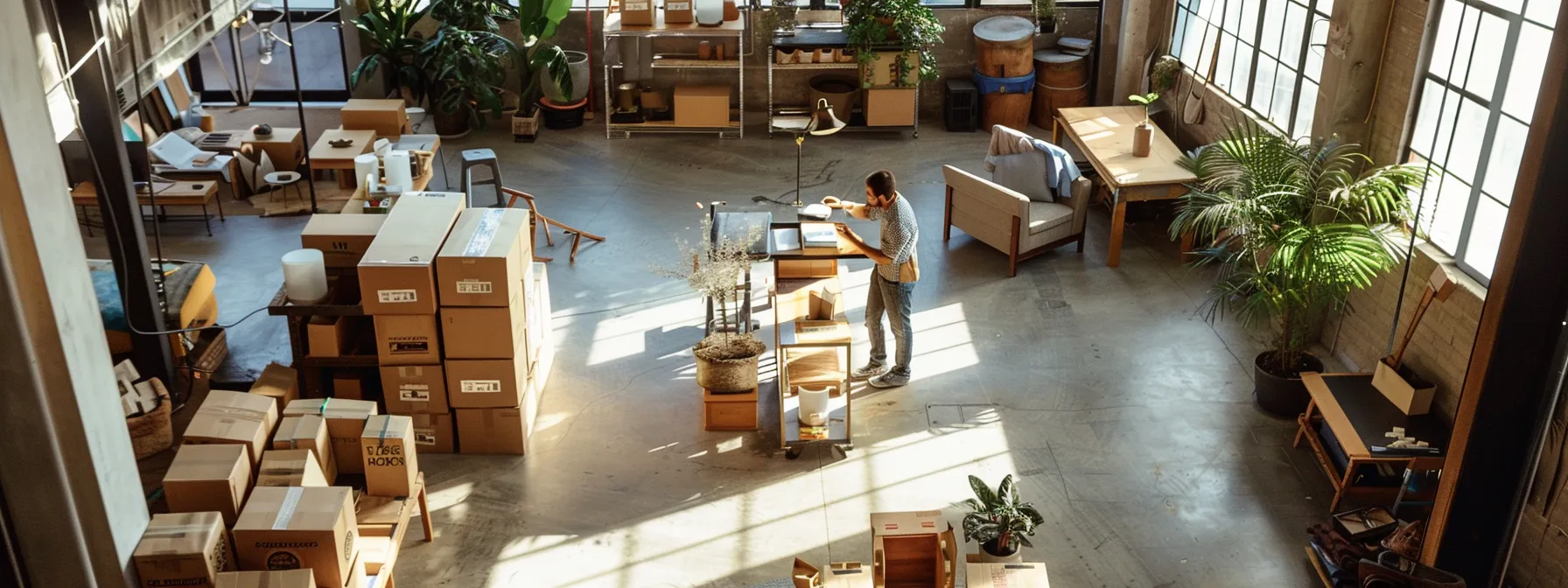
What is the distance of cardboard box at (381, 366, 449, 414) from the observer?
7051 mm

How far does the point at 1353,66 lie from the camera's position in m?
7.67

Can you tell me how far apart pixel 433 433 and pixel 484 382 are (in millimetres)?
472

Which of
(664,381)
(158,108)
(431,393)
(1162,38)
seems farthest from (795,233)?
(158,108)

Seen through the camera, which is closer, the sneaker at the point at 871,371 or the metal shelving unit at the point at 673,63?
the sneaker at the point at 871,371

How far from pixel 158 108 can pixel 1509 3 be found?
432 inches

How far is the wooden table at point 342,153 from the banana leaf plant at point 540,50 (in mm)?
2191

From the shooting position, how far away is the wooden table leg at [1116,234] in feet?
31.5

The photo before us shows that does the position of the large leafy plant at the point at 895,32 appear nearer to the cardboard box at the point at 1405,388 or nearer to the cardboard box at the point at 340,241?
the cardboard box at the point at 340,241

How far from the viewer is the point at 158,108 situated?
38.8ft

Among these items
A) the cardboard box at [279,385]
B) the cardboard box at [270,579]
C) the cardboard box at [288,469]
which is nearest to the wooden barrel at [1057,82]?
the cardboard box at [279,385]

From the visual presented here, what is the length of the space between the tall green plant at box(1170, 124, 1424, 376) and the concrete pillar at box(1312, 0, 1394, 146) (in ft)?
0.48

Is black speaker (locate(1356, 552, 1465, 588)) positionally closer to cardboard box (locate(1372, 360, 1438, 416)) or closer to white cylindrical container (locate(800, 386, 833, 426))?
cardboard box (locate(1372, 360, 1438, 416))

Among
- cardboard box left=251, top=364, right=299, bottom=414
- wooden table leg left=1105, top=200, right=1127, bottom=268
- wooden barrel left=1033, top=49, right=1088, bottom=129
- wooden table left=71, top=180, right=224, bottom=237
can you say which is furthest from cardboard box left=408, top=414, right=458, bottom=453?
wooden barrel left=1033, top=49, right=1088, bottom=129

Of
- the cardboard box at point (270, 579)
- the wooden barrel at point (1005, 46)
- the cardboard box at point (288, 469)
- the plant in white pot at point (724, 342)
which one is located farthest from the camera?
the wooden barrel at point (1005, 46)
